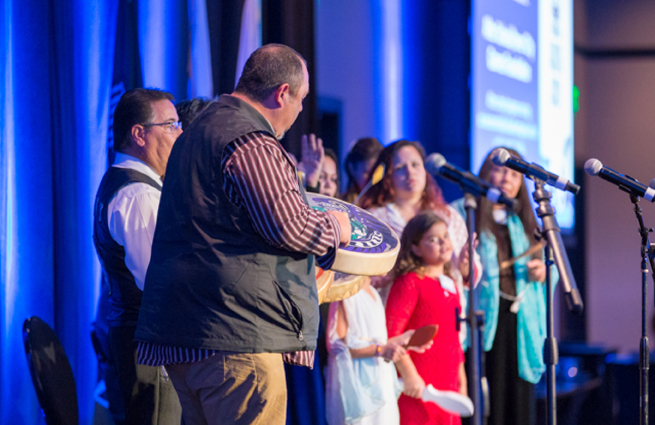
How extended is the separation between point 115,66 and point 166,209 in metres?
1.09

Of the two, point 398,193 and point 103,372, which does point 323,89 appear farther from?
point 103,372

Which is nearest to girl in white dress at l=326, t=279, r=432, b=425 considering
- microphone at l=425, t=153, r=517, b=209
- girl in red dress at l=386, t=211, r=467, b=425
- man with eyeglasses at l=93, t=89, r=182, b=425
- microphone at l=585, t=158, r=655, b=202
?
girl in red dress at l=386, t=211, r=467, b=425

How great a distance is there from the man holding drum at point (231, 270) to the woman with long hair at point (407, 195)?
5.33 ft

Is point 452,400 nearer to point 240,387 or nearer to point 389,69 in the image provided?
point 240,387

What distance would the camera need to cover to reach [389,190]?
10.8 ft

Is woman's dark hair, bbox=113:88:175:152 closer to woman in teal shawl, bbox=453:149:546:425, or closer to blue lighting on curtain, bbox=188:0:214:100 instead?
blue lighting on curtain, bbox=188:0:214:100

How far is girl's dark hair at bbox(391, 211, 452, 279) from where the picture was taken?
9.60 feet

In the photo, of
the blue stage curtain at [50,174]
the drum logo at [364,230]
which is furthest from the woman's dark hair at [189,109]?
the drum logo at [364,230]

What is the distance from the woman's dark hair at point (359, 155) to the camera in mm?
3555

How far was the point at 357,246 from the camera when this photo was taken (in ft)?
6.18

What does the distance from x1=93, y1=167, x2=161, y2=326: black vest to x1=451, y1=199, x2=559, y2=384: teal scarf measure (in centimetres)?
185

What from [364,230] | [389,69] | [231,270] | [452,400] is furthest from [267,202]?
[389,69]

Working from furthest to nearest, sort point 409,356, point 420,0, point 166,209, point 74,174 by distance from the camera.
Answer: point 420,0 → point 409,356 → point 74,174 → point 166,209

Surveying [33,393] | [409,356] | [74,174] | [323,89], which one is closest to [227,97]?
[74,174]
